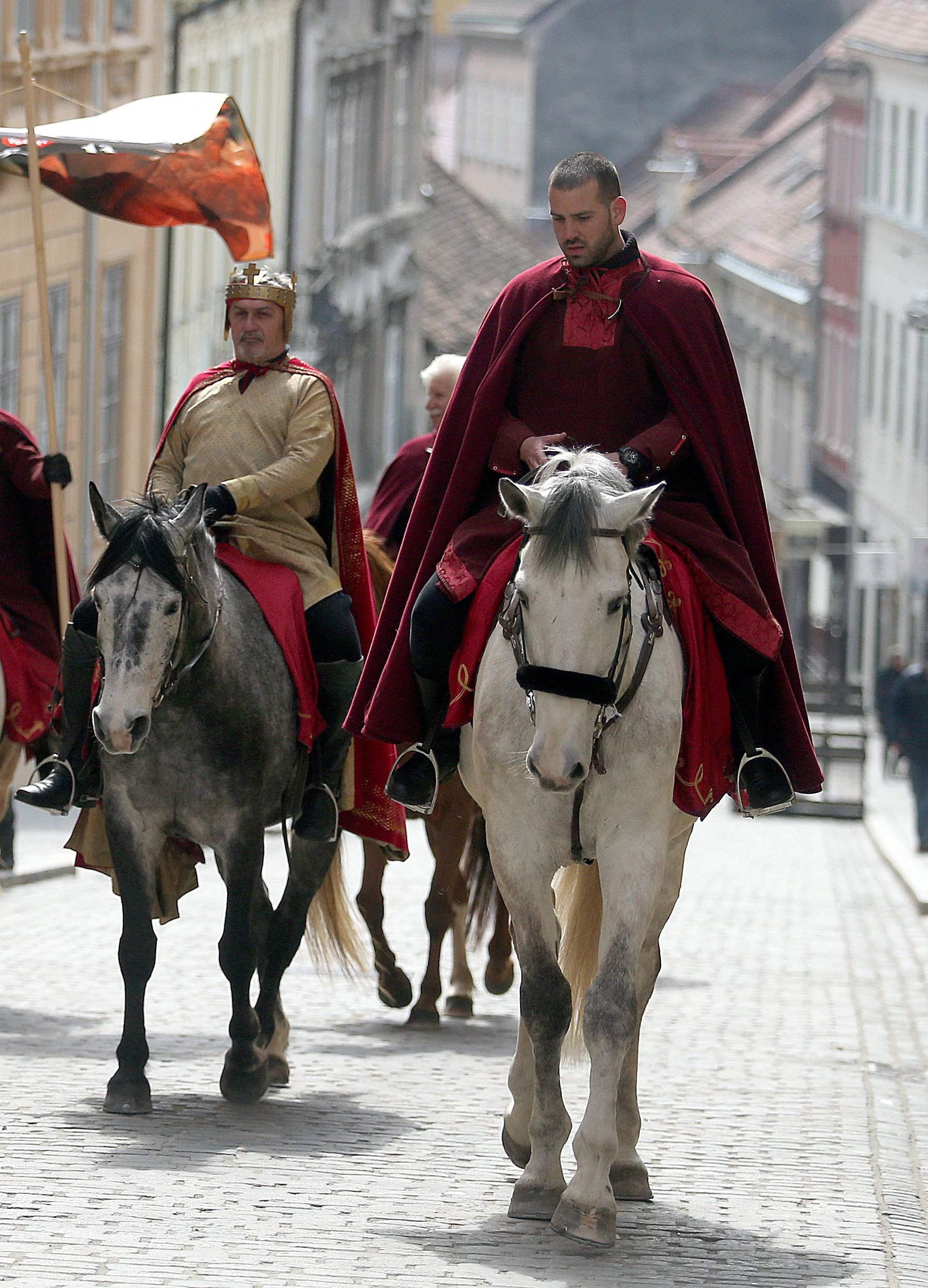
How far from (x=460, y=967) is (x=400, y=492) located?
78.2 inches

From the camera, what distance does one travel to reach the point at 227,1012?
33.8 ft

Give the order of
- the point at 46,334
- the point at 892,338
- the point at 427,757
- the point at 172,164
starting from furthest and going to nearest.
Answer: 1. the point at 892,338
2. the point at 172,164
3. the point at 46,334
4. the point at 427,757

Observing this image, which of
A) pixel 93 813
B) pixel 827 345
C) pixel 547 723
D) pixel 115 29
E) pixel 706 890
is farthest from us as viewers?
pixel 827 345

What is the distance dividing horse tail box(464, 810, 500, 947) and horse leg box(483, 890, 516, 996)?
0.04 m

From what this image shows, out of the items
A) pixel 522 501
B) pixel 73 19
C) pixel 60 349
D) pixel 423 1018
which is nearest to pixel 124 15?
pixel 73 19

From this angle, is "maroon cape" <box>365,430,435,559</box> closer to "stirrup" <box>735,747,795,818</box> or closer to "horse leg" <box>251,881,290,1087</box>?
"horse leg" <box>251,881,290,1087</box>

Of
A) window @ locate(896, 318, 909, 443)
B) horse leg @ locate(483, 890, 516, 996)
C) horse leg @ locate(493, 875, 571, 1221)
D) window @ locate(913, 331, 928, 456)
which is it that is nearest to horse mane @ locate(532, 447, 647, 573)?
horse leg @ locate(493, 875, 571, 1221)

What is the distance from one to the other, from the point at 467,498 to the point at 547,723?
4.34 feet

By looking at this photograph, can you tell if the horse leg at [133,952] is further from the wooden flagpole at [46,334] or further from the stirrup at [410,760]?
the wooden flagpole at [46,334]

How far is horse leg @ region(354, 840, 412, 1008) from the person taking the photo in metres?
10.5

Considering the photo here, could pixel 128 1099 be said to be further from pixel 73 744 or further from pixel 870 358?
pixel 870 358

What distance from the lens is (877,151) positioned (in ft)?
179

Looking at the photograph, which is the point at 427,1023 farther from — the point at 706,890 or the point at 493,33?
the point at 493,33

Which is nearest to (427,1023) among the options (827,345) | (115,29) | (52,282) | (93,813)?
(93,813)
